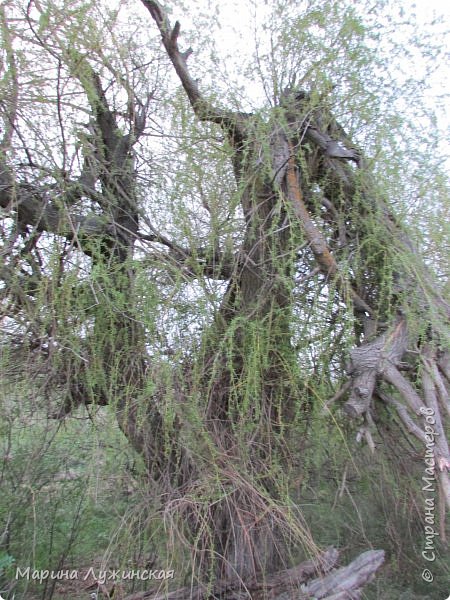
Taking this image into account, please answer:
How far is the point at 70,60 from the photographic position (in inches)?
110

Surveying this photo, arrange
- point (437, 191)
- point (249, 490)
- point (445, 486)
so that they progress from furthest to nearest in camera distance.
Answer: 1. point (437, 191)
2. point (249, 490)
3. point (445, 486)

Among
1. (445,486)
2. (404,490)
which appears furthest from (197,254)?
(404,490)

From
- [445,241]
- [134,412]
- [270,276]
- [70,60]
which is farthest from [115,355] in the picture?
[445,241]

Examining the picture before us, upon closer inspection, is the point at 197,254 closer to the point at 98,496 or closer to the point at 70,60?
the point at 70,60

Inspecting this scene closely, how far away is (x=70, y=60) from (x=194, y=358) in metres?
1.75

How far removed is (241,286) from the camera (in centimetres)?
311

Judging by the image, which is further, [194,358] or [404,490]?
[404,490]

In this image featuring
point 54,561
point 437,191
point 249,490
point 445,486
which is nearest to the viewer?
point 445,486

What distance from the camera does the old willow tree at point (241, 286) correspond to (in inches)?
105

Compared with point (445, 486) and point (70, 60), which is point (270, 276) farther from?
point (70, 60)

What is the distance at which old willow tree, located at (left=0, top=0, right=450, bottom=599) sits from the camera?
2658 millimetres

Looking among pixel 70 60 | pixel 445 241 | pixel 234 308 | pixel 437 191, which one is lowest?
pixel 234 308

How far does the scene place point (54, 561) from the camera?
3605mm

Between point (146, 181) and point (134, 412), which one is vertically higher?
point (146, 181)
